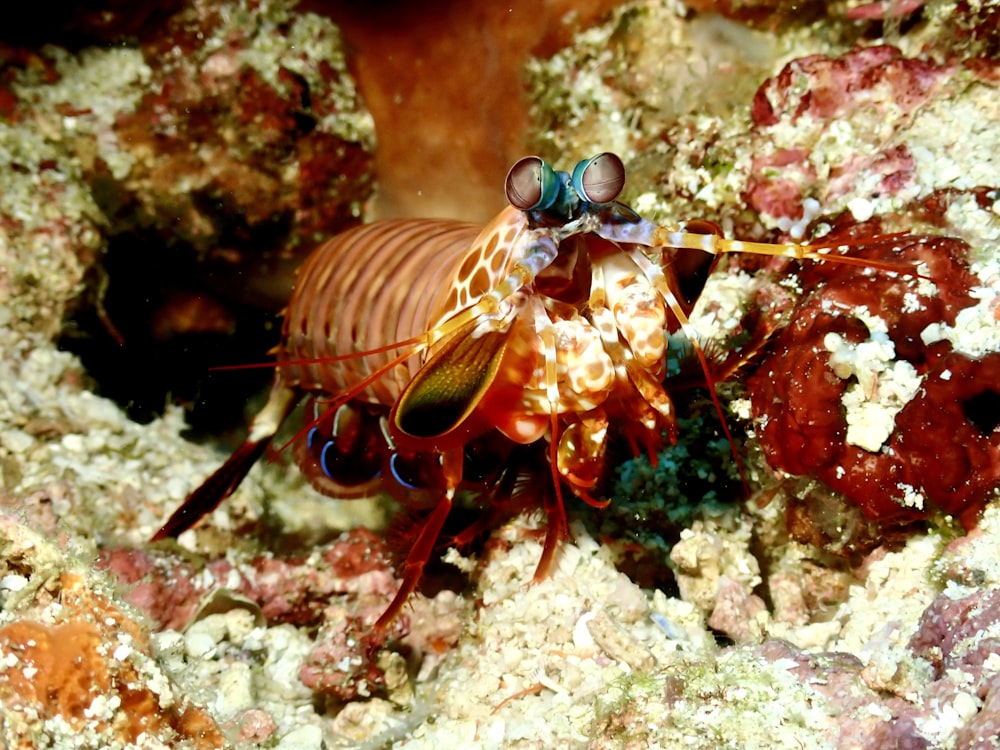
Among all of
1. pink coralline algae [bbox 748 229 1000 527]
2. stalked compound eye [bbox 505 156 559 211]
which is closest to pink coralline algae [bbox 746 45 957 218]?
pink coralline algae [bbox 748 229 1000 527]

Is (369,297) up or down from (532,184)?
up

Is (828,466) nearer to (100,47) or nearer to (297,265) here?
(297,265)

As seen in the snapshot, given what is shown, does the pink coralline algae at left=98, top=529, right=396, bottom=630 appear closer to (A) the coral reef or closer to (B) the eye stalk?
(A) the coral reef

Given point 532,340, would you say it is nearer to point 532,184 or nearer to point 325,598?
point 532,184

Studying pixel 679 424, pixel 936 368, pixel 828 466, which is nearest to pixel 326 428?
pixel 679 424

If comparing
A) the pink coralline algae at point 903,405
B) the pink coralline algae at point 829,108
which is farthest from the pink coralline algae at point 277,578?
the pink coralline algae at point 829,108

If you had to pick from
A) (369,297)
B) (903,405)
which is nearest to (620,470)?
(903,405)

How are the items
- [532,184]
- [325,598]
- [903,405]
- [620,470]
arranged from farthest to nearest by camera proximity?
[325,598], [620,470], [903,405], [532,184]
